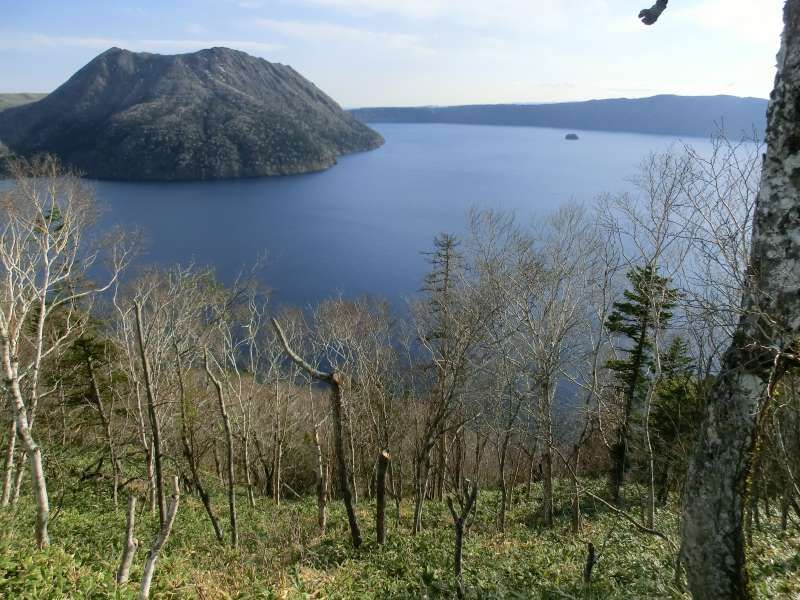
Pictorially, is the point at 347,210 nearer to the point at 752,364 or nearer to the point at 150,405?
the point at 150,405

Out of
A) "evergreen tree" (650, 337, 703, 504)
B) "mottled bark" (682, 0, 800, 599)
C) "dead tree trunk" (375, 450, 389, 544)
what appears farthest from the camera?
"evergreen tree" (650, 337, 703, 504)

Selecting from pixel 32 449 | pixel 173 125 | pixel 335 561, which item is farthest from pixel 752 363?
pixel 173 125

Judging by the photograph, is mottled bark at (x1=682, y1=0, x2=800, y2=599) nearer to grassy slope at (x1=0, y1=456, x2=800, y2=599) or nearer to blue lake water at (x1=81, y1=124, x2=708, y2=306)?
grassy slope at (x1=0, y1=456, x2=800, y2=599)

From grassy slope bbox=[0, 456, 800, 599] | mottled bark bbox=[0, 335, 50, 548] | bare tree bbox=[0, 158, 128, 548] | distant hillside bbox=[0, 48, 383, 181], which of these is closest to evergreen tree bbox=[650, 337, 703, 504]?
grassy slope bbox=[0, 456, 800, 599]

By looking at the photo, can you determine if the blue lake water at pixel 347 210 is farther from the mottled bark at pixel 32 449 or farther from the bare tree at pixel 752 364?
the bare tree at pixel 752 364

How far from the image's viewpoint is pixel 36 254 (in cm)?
855

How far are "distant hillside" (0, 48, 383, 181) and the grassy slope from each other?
87507 mm

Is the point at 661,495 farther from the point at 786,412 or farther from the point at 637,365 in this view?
the point at 786,412

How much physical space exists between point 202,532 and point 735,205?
12.6 m

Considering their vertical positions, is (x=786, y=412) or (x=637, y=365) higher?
(x=786, y=412)

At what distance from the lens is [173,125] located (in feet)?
424

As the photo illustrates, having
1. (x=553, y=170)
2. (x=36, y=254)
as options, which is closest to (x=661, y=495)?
(x=36, y=254)

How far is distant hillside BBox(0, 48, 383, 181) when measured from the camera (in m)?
114

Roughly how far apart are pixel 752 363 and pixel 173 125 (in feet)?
482
